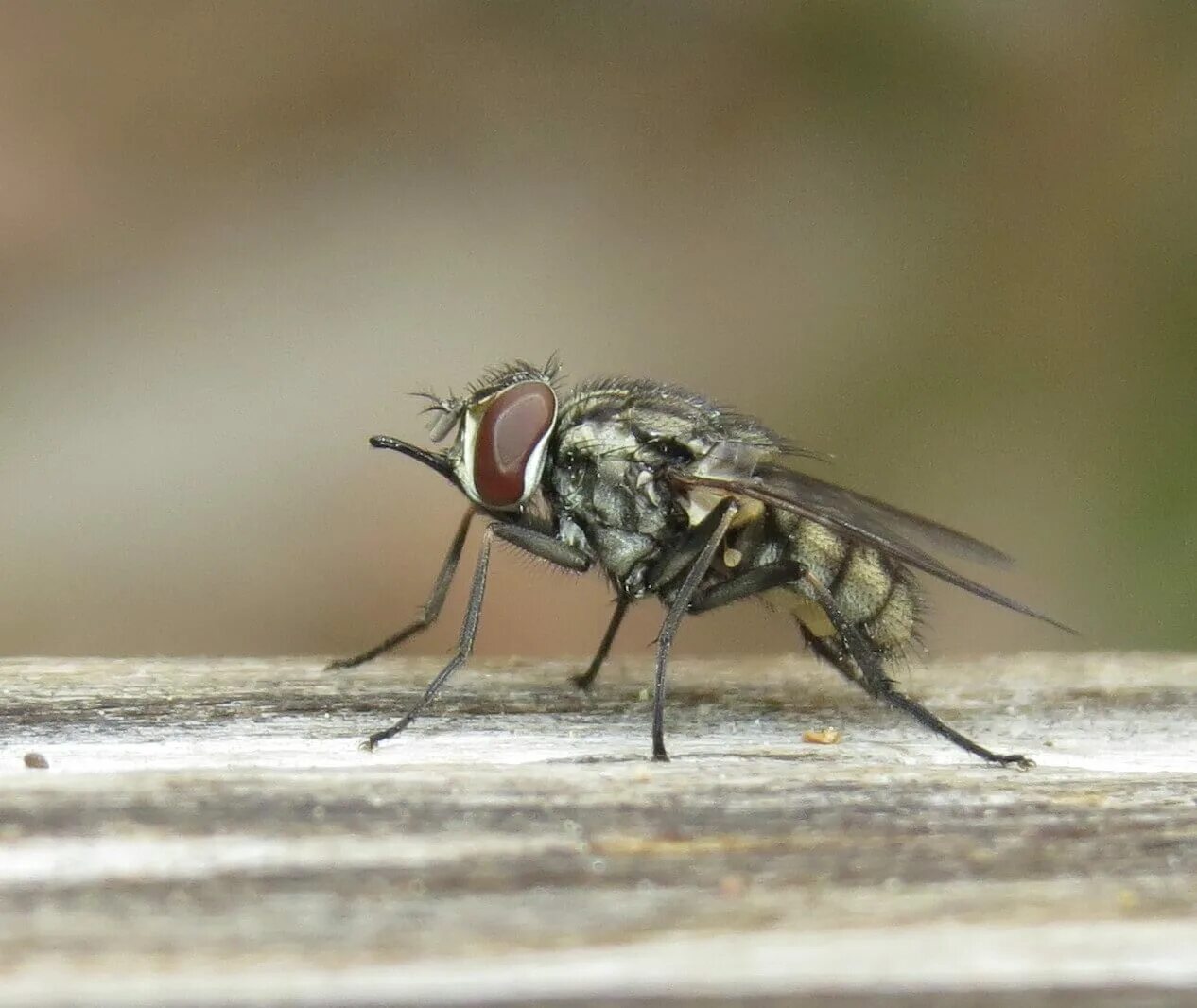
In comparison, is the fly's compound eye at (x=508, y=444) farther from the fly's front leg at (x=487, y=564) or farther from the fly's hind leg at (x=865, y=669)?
the fly's hind leg at (x=865, y=669)

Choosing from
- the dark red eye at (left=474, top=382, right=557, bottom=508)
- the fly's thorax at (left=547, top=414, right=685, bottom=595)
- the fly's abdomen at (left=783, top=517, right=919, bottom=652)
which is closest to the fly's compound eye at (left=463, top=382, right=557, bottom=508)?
the dark red eye at (left=474, top=382, right=557, bottom=508)

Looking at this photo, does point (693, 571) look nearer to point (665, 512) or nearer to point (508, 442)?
point (665, 512)

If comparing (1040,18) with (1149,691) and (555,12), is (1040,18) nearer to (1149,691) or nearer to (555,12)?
(555,12)

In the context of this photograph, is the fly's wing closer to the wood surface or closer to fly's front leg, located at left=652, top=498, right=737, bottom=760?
fly's front leg, located at left=652, top=498, right=737, bottom=760

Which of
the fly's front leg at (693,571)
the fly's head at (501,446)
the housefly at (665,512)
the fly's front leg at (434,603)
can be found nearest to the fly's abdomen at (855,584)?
the housefly at (665,512)

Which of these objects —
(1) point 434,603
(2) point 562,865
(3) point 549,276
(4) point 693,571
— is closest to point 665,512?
(4) point 693,571

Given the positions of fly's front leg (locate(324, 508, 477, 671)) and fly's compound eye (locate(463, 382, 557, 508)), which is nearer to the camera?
fly's compound eye (locate(463, 382, 557, 508))

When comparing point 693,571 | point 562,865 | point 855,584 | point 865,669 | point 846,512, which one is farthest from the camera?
point 855,584

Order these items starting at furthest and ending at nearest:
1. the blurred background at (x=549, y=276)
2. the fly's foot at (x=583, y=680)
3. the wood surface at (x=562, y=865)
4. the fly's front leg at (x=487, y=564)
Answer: the blurred background at (x=549, y=276) < the fly's foot at (x=583, y=680) < the fly's front leg at (x=487, y=564) < the wood surface at (x=562, y=865)
